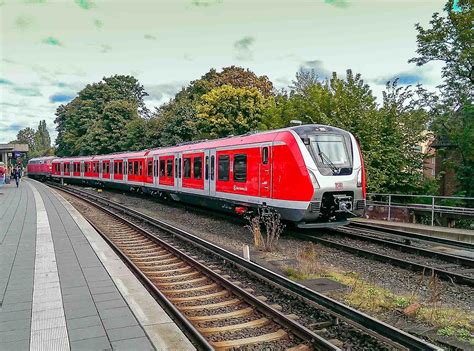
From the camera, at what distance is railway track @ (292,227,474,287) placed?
757 cm

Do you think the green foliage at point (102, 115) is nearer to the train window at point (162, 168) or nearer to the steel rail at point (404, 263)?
the train window at point (162, 168)

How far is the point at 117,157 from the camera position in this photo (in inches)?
1186

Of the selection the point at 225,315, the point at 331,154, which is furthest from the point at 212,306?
the point at 331,154

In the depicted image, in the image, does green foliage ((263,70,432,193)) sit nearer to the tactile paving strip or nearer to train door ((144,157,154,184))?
train door ((144,157,154,184))

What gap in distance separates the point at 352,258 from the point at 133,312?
18.9ft

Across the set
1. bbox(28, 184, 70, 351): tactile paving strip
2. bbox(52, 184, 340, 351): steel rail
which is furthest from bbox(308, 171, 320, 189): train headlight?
bbox(28, 184, 70, 351): tactile paving strip

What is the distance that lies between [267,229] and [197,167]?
751 centimetres

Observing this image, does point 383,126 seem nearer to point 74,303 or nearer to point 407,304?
point 407,304

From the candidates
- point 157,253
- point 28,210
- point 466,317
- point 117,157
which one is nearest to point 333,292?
point 466,317

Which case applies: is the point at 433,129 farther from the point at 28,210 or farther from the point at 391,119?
the point at 28,210

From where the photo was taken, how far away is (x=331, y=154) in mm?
10906

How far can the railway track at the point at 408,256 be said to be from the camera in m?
7.57

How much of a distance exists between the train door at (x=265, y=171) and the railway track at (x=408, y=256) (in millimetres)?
1656

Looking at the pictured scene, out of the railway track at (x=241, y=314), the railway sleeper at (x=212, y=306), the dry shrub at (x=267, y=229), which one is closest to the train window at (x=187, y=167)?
the dry shrub at (x=267, y=229)
